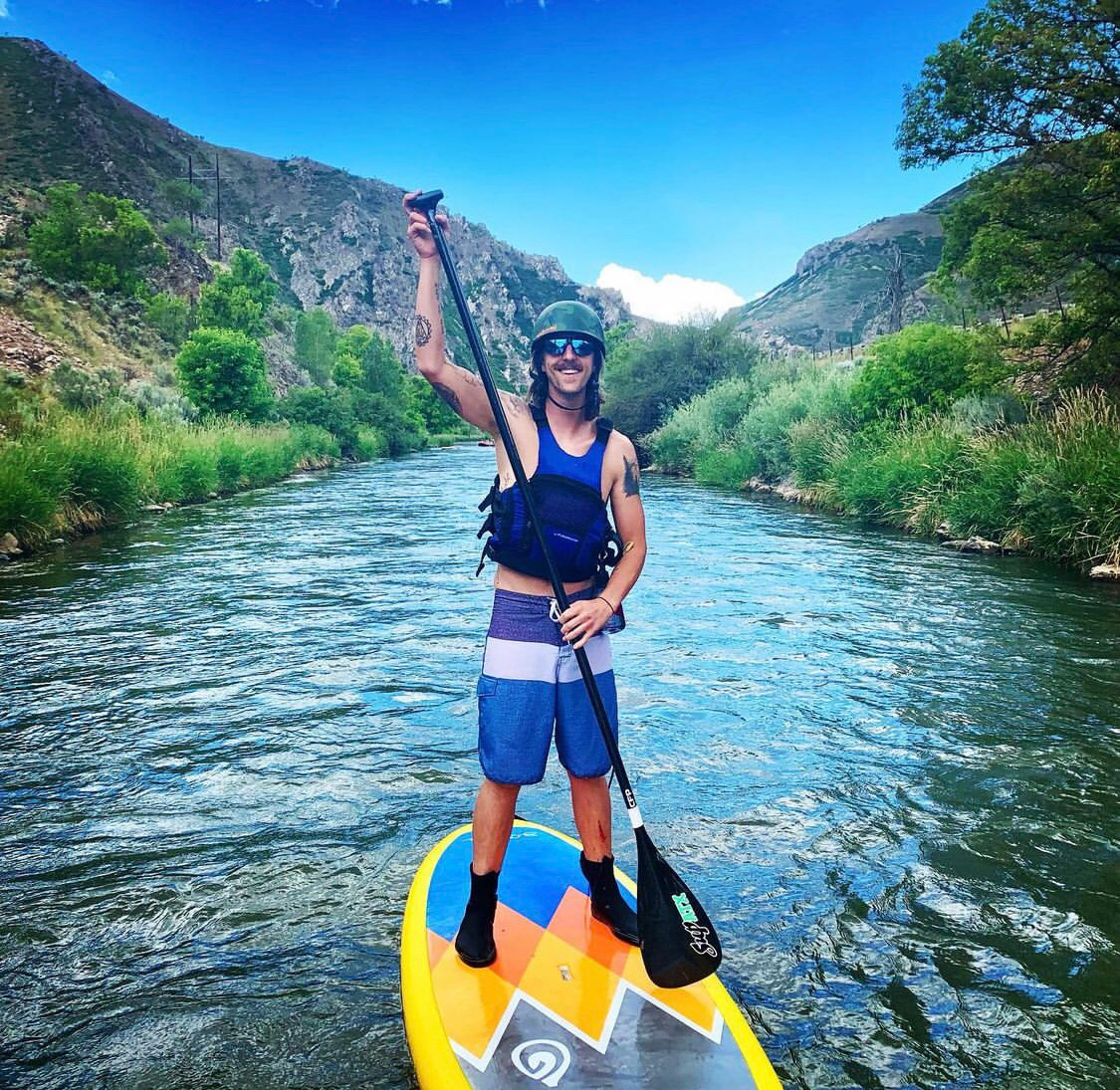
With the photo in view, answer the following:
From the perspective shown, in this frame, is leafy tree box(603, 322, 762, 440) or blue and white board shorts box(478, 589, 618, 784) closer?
blue and white board shorts box(478, 589, 618, 784)

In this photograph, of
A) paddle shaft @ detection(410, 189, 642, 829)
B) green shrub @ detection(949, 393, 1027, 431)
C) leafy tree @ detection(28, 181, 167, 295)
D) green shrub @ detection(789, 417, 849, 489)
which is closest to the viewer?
paddle shaft @ detection(410, 189, 642, 829)

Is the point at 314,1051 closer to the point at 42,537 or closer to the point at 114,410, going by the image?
the point at 42,537

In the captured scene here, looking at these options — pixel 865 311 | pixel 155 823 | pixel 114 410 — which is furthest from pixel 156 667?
pixel 865 311

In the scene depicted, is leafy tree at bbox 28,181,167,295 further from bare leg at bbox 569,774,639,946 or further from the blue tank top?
bare leg at bbox 569,774,639,946

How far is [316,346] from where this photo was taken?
205 feet

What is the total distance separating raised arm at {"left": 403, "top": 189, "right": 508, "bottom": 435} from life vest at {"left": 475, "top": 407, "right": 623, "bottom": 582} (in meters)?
0.24

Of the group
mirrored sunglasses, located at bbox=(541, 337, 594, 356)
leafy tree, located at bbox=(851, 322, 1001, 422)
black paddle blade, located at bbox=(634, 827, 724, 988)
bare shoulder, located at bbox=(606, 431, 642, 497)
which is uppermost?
leafy tree, located at bbox=(851, 322, 1001, 422)

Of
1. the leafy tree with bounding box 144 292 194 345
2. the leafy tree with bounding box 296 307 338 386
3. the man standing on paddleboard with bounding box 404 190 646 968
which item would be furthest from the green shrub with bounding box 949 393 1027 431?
the leafy tree with bounding box 296 307 338 386

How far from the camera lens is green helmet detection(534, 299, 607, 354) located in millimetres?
2859

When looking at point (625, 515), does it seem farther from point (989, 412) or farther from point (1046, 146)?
point (1046, 146)

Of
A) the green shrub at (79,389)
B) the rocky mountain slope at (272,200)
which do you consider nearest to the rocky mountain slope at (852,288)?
the rocky mountain slope at (272,200)

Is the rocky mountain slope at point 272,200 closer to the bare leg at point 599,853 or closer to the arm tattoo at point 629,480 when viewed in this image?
the arm tattoo at point 629,480

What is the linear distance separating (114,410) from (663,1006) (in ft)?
68.3

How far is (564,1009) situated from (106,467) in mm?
13700
